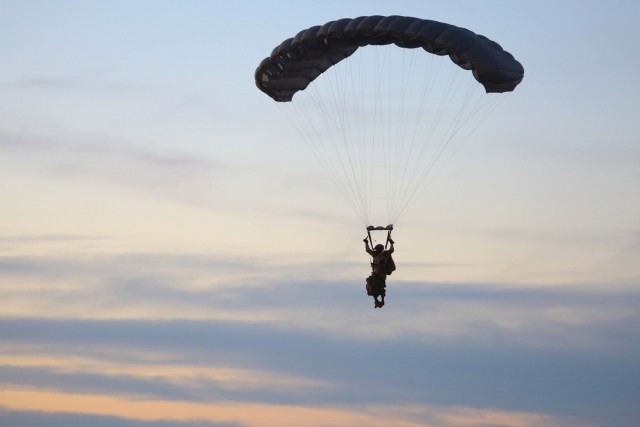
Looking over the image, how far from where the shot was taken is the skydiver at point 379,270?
9994 centimetres

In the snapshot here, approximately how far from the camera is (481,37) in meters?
100

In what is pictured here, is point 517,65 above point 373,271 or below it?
above

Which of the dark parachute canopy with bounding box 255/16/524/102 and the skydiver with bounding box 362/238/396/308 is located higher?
the dark parachute canopy with bounding box 255/16/524/102

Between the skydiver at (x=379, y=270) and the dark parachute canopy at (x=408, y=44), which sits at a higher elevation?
the dark parachute canopy at (x=408, y=44)

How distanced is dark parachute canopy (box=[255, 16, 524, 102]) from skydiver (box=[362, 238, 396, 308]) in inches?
282

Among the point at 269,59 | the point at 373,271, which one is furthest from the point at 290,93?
the point at 373,271

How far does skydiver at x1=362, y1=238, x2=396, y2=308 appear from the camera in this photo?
99.9m

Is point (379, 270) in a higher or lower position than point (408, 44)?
lower

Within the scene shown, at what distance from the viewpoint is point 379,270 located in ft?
328

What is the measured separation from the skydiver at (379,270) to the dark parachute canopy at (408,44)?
23.5 feet

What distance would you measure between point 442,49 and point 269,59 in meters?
7.95

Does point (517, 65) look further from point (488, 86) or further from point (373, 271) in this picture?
point (373, 271)

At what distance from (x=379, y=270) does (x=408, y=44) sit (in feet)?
27.7

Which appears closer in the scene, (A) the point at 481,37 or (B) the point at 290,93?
(A) the point at 481,37
